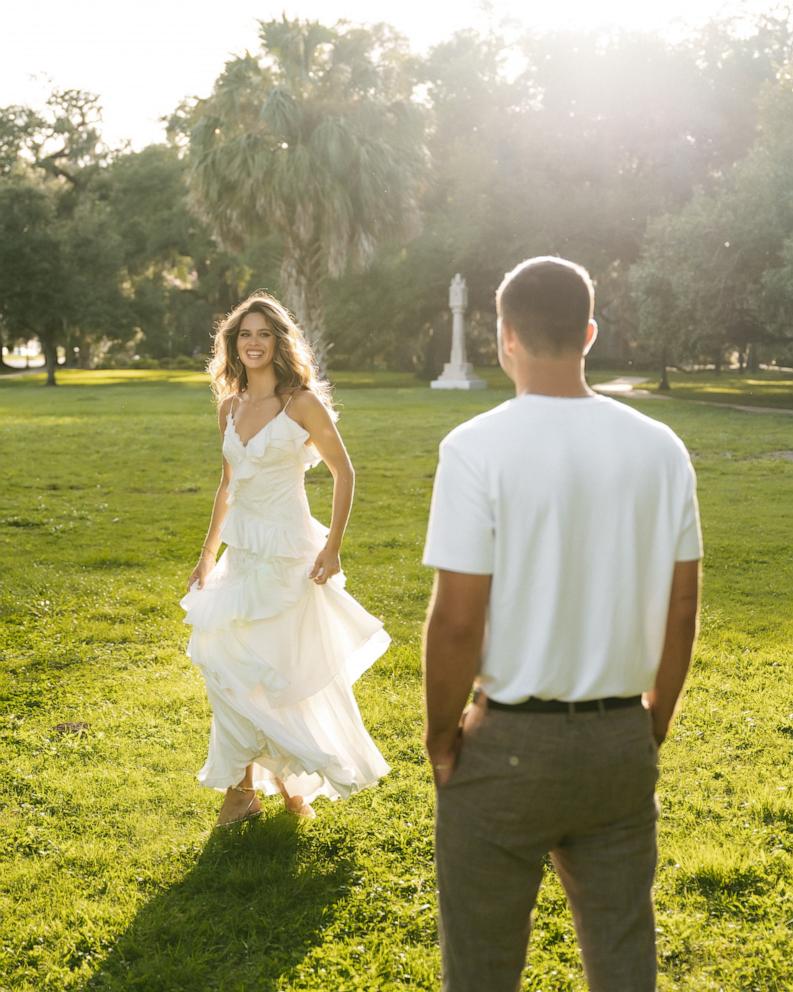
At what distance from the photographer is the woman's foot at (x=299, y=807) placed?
4.52 meters

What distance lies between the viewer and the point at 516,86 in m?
39.8

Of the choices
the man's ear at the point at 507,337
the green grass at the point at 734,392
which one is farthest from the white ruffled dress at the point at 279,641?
the green grass at the point at 734,392

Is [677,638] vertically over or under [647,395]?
over

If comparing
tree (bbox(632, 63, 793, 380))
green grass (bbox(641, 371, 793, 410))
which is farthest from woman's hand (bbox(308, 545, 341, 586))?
green grass (bbox(641, 371, 793, 410))

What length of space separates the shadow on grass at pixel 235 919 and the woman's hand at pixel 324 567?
1.09 metres

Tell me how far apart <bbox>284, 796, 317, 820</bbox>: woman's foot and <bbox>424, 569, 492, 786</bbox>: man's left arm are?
2.49m

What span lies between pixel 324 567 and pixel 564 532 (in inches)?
88.2

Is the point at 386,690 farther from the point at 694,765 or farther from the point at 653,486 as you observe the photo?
the point at 653,486

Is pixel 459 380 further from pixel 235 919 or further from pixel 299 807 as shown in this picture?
pixel 235 919

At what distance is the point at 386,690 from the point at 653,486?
431 centimetres

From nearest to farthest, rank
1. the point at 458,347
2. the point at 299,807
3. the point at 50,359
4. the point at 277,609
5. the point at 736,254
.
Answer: the point at 277,609 → the point at 299,807 → the point at 736,254 → the point at 458,347 → the point at 50,359

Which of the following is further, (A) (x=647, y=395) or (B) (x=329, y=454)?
(A) (x=647, y=395)

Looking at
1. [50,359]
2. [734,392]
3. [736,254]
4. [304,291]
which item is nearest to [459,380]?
[304,291]

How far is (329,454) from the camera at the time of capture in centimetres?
429
